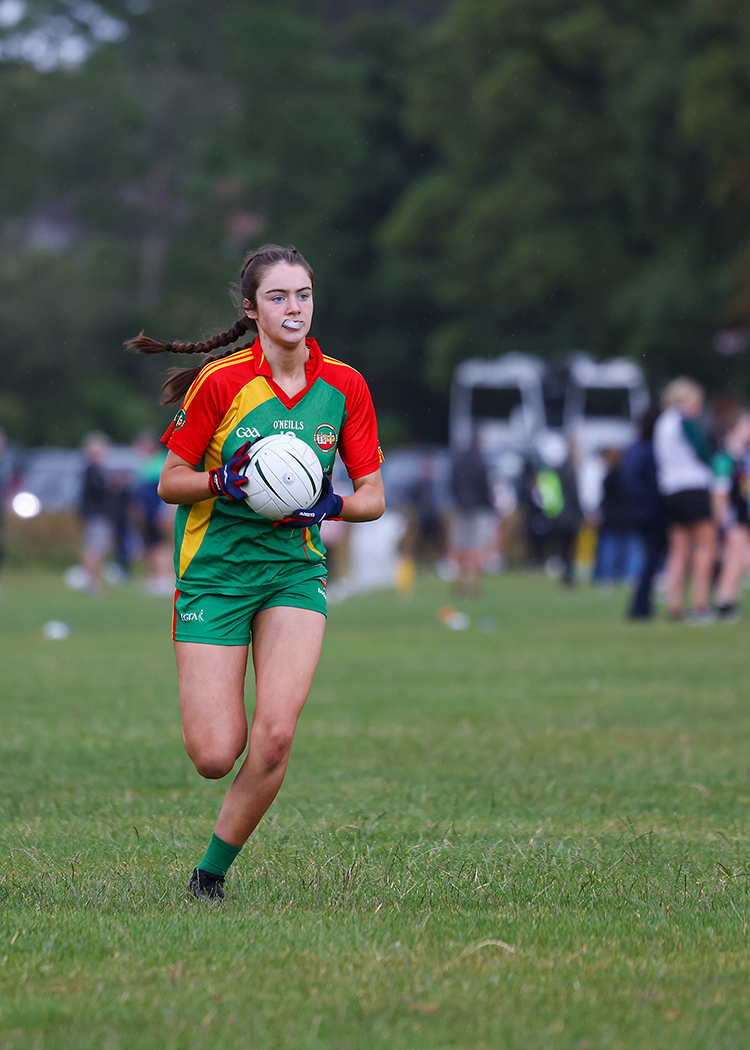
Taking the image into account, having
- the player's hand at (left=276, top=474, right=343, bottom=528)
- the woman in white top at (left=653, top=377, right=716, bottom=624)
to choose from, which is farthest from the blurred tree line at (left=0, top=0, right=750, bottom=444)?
the player's hand at (left=276, top=474, right=343, bottom=528)

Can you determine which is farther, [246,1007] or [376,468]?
[376,468]

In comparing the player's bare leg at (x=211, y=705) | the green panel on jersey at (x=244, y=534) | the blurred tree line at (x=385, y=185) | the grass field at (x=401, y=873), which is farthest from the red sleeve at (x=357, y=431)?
the blurred tree line at (x=385, y=185)

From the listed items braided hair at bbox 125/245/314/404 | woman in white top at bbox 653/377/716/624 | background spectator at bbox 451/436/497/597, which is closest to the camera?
braided hair at bbox 125/245/314/404

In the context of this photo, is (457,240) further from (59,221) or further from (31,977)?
(31,977)

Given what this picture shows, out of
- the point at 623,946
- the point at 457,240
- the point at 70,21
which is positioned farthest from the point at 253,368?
the point at 70,21

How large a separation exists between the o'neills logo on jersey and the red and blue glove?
0.85ft

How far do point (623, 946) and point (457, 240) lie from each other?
4482cm

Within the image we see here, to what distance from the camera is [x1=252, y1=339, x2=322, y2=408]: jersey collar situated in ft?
17.7

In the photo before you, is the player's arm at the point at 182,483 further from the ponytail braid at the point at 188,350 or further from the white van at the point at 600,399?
the white van at the point at 600,399

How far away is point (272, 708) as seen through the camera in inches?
206

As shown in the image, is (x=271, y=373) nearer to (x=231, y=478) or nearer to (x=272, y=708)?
(x=231, y=478)

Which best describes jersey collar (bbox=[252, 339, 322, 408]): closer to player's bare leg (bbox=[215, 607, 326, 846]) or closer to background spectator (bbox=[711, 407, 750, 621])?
player's bare leg (bbox=[215, 607, 326, 846])

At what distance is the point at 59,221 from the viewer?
72000 mm

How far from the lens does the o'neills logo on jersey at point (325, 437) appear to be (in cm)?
540
